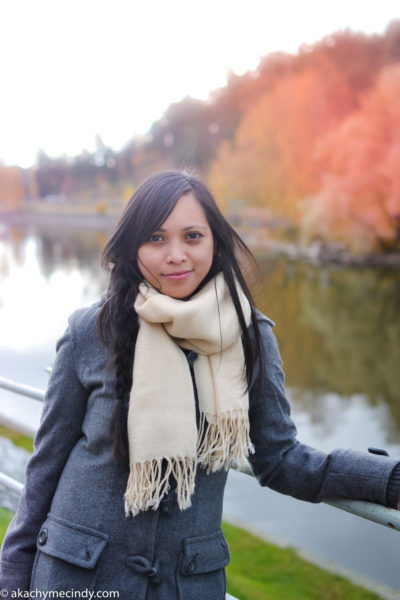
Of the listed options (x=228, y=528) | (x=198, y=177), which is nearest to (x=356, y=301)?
(x=228, y=528)

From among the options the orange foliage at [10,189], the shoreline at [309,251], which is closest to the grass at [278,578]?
the shoreline at [309,251]

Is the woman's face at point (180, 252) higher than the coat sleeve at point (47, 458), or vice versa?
the woman's face at point (180, 252)

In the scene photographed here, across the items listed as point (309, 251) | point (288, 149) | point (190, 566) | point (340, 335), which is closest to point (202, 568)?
point (190, 566)

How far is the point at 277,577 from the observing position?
3393mm

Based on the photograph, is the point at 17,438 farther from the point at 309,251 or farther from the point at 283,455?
the point at 309,251

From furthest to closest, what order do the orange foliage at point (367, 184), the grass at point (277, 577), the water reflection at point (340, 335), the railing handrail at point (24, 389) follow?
the orange foliage at point (367, 184) → the water reflection at point (340, 335) → the grass at point (277, 577) → the railing handrail at point (24, 389)

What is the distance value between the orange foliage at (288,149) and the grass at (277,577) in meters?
25.2

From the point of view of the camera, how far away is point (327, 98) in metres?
31.5

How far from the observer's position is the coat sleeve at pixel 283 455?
1.20 metres

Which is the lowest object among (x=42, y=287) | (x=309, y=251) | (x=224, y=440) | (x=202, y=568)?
(x=42, y=287)

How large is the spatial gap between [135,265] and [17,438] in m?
4.57

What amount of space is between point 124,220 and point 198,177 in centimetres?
20

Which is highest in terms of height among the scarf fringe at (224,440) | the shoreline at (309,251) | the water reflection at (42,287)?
the scarf fringe at (224,440)

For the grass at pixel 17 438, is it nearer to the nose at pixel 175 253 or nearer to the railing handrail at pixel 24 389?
the railing handrail at pixel 24 389
